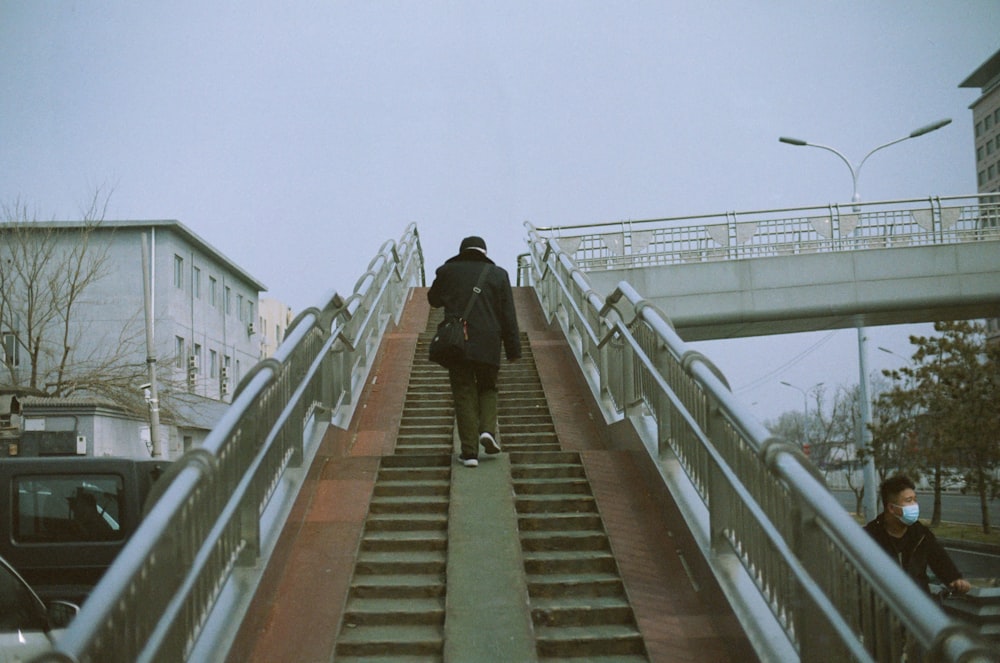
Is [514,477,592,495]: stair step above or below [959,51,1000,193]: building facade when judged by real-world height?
below

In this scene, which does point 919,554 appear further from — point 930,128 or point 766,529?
point 930,128

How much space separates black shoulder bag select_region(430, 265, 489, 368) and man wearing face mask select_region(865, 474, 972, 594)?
10.9 ft

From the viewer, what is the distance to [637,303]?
23.4 feet

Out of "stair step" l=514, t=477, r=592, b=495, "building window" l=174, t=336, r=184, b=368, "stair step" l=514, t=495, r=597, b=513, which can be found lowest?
"stair step" l=514, t=495, r=597, b=513

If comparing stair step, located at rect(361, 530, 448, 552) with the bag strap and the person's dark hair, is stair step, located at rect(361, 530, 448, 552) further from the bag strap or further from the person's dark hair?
the person's dark hair

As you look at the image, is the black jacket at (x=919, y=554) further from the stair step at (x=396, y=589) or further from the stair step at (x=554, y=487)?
the stair step at (x=554, y=487)

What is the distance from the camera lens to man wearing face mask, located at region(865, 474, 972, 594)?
481 centimetres

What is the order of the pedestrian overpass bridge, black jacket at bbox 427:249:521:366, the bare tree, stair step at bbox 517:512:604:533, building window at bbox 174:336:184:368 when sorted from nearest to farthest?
the pedestrian overpass bridge → stair step at bbox 517:512:604:533 → black jacket at bbox 427:249:521:366 → the bare tree → building window at bbox 174:336:184:368

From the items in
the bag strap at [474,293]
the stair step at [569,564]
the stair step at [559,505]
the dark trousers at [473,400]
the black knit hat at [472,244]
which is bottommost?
the stair step at [569,564]

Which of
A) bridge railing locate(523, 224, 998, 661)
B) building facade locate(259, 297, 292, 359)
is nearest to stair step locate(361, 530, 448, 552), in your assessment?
bridge railing locate(523, 224, 998, 661)

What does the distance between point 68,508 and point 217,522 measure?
21.8 ft

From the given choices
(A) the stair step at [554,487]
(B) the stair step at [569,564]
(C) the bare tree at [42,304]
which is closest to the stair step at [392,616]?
(B) the stair step at [569,564]

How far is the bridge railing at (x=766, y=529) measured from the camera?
10.1 feet

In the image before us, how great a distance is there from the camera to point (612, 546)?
5.92 metres
